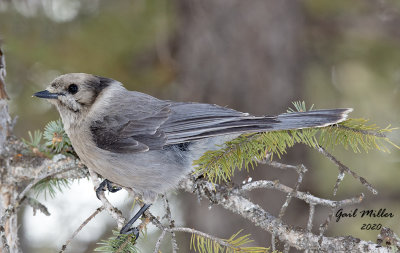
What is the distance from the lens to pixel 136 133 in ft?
11.4

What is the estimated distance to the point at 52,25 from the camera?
4898 mm

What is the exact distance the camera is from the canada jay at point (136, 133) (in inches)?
132

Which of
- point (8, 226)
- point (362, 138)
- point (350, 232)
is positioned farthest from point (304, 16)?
point (8, 226)

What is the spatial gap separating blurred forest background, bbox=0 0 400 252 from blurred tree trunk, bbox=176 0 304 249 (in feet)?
0.04

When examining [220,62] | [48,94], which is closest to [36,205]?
[48,94]

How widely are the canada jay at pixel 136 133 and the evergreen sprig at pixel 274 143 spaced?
27 centimetres

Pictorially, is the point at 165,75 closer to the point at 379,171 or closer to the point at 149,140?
the point at 149,140

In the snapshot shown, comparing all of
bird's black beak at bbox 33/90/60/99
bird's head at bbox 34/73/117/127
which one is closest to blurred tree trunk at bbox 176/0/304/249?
bird's head at bbox 34/73/117/127

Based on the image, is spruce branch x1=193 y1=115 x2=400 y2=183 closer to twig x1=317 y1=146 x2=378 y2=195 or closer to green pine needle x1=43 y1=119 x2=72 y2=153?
twig x1=317 y1=146 x2=378 y2=195

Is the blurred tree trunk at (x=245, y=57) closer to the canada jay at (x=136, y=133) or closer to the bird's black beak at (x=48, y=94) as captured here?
the canada jay at (x=136, y=133)

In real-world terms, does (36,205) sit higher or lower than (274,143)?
lower

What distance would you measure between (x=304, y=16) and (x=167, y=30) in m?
1.66

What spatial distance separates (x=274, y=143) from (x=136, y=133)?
41.3 inches

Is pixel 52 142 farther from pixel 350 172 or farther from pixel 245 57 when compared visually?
pixel 245 57
